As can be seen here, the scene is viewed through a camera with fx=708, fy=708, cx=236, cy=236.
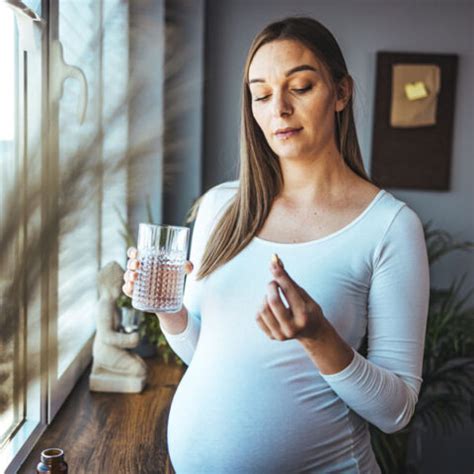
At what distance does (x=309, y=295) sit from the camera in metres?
1.07

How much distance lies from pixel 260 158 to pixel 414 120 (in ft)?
6.78

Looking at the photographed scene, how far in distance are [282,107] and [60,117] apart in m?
0.86

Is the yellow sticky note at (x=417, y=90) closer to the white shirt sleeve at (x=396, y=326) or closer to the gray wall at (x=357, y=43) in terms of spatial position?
the gray wall at (x=357, y=43)

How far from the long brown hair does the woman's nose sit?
0.35 feet

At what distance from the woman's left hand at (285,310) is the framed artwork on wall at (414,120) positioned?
2421 millimetres

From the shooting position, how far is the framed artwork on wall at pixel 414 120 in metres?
3.21

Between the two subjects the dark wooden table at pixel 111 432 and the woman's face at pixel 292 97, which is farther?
the dark wooden table at pixel 111 432

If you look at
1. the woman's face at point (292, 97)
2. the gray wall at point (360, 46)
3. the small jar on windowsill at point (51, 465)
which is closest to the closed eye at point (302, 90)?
the woman's face at point (292, 97)

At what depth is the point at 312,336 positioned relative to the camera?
3.17 ft

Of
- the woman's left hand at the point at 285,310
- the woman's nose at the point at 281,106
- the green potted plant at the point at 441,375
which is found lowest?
the green potted plant at the point at 441,375

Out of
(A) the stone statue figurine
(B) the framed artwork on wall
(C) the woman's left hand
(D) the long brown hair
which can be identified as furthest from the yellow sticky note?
(C) the woman's left hand

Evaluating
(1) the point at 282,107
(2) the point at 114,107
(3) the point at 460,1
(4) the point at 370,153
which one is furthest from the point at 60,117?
(3) the point at 460,1

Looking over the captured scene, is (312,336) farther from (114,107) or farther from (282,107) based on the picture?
(114,107)

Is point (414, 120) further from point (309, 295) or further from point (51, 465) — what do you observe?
point (51, 465)
